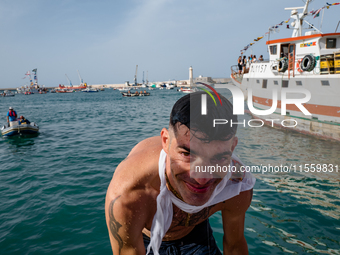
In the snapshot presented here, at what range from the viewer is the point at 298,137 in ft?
47.7

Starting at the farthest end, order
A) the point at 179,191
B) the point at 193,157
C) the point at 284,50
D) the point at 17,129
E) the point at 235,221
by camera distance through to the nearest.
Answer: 1. the point at 284,50
2. the point at 17,129
3. the point at 235,221
4. the point at 179,191
5. the point at 193,157

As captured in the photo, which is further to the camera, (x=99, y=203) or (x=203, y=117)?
(x=99, y=203)

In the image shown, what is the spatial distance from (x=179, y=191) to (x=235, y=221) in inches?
42.8

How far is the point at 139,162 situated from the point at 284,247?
13.8ft

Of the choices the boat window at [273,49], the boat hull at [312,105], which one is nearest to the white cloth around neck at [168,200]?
the boat hull at [312,105]

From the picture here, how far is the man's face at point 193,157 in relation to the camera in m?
1.62

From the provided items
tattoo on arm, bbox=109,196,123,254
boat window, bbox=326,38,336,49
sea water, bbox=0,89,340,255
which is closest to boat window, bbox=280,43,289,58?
boat window, bbox=326,38,336,49

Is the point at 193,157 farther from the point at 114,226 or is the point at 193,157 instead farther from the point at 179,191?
the point at 114,226

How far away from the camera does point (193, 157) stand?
5.33ft

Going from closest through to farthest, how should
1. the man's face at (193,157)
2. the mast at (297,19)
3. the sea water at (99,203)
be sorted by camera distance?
the man's face at (193,157), the sea water at (99,203), the mast at (297,19)

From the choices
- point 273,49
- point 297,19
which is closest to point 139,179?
point 273,49

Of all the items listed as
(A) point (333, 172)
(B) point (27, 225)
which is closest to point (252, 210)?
(A) point (333, 172)

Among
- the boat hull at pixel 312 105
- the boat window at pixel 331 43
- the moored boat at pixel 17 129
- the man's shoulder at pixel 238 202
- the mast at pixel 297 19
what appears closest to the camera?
the man's shoulder at pixel 238 202

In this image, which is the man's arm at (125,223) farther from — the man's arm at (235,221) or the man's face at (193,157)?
the man's arm at (235,221)
